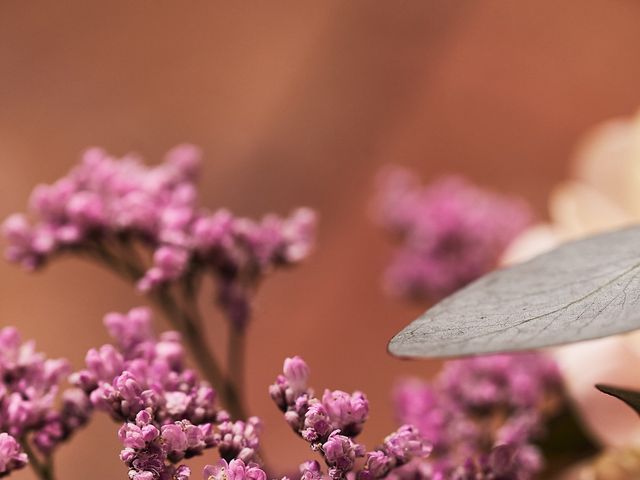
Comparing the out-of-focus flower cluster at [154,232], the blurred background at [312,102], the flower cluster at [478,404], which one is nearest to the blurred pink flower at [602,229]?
the flower cluster at [478,404]

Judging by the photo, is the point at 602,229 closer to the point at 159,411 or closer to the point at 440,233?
the point at 440,233

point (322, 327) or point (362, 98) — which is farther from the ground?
point (362, 98)

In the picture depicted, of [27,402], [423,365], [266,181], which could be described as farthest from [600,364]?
[266,181]

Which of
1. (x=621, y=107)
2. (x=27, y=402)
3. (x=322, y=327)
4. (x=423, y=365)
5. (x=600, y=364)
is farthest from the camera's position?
(x=621, y=107)

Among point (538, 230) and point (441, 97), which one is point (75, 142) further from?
point (538, 230)

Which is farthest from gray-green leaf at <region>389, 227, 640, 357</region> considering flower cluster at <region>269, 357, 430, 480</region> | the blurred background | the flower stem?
the blurred background

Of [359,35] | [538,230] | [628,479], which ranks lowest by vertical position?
[628,479]

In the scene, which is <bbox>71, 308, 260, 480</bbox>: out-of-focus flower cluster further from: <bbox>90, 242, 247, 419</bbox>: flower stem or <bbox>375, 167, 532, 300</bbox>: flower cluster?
Answer: <bbox>375, 167, 532, 300</bbox>: flower cluster

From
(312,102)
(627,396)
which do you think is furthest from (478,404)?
(312,102)
